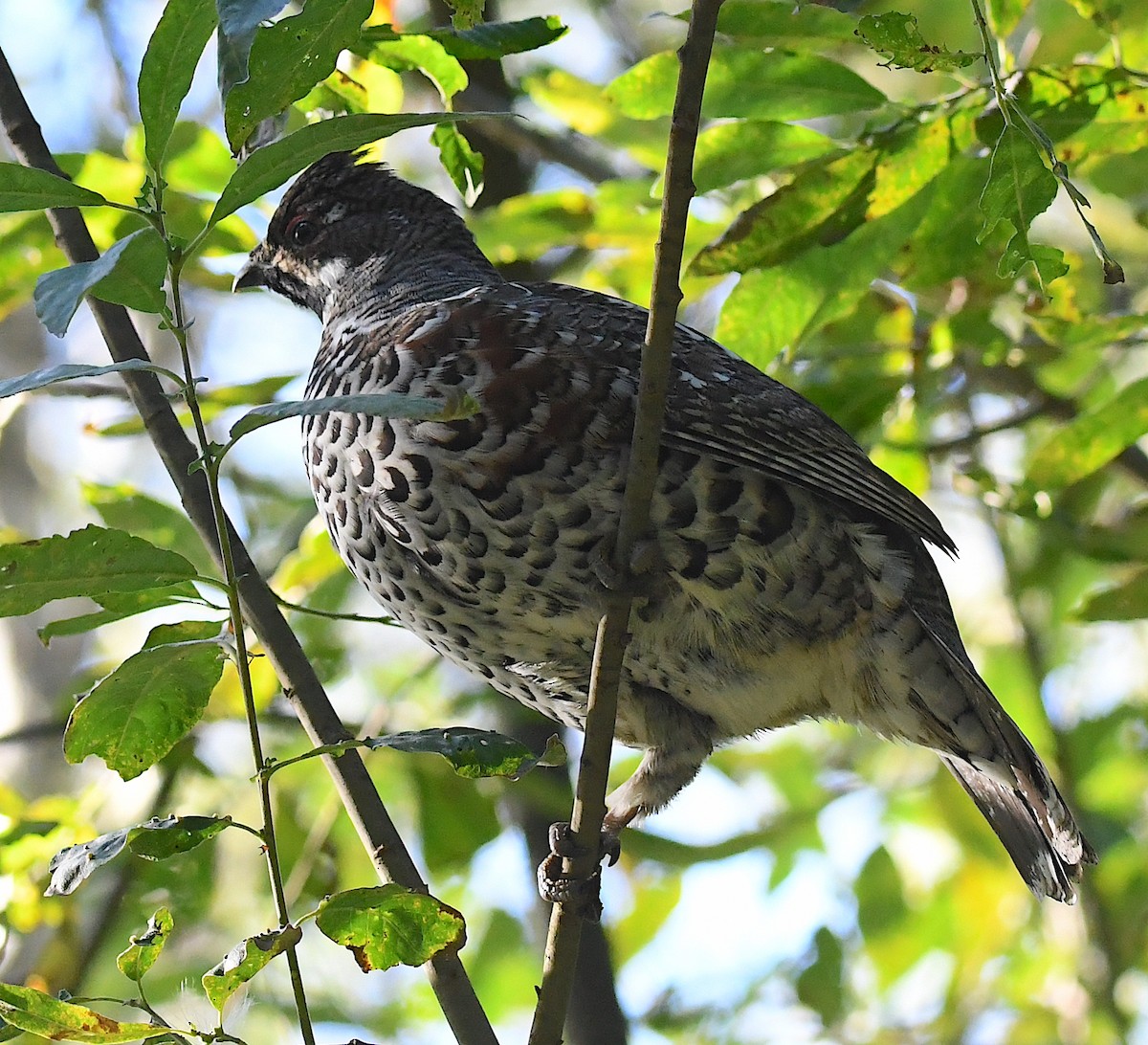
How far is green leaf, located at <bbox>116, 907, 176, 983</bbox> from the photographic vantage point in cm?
192

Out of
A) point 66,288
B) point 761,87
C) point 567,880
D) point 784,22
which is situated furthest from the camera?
point 761,87

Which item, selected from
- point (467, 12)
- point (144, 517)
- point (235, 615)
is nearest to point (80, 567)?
point (235, 615)

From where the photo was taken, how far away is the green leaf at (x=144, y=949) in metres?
1.92

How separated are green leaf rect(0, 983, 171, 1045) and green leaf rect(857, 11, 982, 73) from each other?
1.61 m

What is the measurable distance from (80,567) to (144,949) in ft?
1.69

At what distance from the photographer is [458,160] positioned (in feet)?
8.38

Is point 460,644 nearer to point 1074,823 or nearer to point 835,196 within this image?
point 835,196

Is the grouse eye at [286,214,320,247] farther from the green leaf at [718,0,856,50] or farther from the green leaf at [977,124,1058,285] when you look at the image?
the green leaf at [977,124,1058,285]

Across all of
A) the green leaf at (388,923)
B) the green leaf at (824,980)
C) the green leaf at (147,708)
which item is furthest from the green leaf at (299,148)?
the green leaf at (824,980)

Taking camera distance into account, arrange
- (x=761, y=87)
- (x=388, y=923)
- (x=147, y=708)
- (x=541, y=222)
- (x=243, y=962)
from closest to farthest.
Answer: (x=243, y=962), (x=388, y=923), (x=147, y=708), (x=761, y=87), (x=541, y=222)

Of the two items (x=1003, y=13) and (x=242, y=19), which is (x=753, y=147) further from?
(x=242, y=19)

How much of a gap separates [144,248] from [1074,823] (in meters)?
2.35

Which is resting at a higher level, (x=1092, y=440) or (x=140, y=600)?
(x=1092, y=440)

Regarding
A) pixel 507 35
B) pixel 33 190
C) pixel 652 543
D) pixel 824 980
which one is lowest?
pixel 824 980
